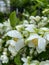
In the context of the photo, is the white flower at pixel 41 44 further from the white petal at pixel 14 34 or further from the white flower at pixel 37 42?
the white petal at pixel 14 34

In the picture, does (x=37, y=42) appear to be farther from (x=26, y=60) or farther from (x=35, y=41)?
(x=26, y=60)

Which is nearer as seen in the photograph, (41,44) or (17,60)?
(41,44)

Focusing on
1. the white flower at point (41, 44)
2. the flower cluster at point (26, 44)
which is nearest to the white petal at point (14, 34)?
the flower cluster at point (26, 44)

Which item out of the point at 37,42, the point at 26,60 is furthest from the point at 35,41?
the point at 26,60

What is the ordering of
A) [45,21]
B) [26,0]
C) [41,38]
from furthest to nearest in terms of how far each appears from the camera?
[26,0] → [45,21] → [41,38]

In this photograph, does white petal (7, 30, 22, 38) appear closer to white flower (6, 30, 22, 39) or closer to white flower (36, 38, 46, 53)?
white flower (6, 30, 22, 39)

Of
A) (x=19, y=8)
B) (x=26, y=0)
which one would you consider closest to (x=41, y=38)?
(x=26, y=0)

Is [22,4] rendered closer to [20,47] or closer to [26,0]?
[26,0]

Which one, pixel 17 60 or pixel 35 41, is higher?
pixel 35 41
